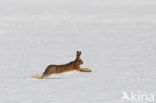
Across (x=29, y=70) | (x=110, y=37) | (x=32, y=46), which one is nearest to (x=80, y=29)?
(x=110, y=37)

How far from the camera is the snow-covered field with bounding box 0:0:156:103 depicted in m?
8.52

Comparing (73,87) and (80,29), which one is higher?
(80,29)

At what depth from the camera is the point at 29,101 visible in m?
7.85

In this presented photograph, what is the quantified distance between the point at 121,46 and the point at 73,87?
333 inches

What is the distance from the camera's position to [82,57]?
48.1 feet

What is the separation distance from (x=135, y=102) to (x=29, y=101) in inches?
65.6

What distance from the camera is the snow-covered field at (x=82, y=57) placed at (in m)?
8.52

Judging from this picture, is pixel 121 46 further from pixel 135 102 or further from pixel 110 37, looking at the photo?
pixel 135 102

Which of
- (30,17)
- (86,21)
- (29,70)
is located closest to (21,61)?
(29,70)

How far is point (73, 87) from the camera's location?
905 cm

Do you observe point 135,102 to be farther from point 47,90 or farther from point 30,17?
point 30,17

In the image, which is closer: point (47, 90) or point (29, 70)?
point (47, 90)

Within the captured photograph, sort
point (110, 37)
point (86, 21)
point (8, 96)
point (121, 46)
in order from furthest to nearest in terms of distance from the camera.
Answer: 1. point (86, 21)
2. point (110, 37)
3. point (121, 46)
4. point (8, 96)

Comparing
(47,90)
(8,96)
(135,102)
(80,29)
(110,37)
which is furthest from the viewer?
(80,29)
